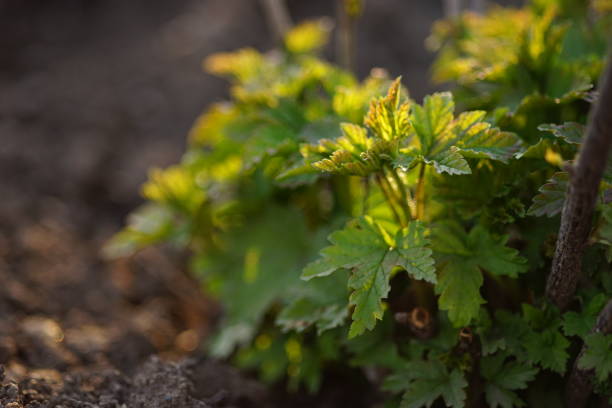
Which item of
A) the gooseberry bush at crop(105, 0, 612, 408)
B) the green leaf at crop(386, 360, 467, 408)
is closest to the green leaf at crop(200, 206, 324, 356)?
the gooseberry bush at crop(105, 0, 612, 408)

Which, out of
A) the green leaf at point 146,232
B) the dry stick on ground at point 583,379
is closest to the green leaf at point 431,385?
the dry stick on ground at point 583,379

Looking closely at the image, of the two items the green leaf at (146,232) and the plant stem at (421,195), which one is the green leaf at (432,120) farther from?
the green leaf at (146,232)

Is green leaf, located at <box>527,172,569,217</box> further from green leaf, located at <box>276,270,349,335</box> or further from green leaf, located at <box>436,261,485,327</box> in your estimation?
green leaf, located at <box>276,270,349,335</box>

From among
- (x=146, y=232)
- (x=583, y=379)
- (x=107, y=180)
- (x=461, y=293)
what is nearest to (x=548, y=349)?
(x=583, y=379)

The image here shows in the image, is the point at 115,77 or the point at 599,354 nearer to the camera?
the point at 599,354

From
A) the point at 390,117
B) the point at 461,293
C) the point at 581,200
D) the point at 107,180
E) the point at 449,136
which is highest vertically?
the point at 107,180

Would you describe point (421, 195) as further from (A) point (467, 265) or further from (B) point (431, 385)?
(B) point (431, 385)

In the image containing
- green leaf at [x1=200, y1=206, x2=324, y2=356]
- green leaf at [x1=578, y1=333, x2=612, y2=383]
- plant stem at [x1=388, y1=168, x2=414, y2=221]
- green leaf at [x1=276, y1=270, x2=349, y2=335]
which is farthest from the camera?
green leaf at [x1=200, y1=206, x2=324, y2=356]
